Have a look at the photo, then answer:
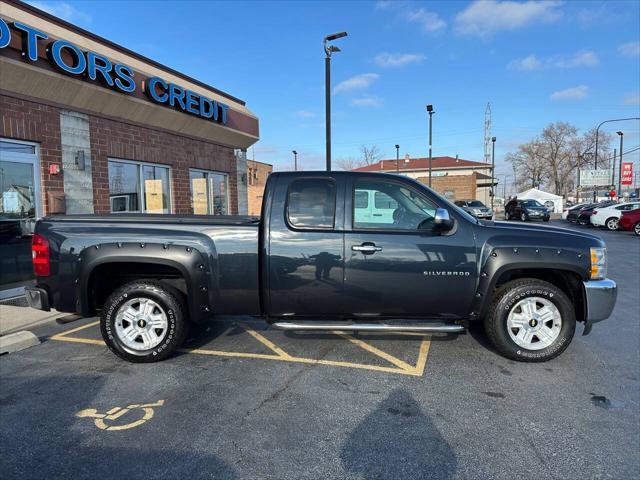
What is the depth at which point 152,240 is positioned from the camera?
411 centimetres

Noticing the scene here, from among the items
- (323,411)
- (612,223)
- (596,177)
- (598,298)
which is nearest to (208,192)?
(323,411)

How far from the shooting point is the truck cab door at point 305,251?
13.4ft

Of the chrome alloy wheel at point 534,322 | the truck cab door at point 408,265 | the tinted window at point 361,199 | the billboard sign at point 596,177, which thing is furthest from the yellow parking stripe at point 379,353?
the billboard sign at point 596,177

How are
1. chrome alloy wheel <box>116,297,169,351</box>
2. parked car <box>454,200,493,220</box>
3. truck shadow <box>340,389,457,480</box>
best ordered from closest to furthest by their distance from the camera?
truck shadow <box>340,389,457,480</box>
chrome alloy wheel <box>116,297,169,351</box>
parked car <box>454,200,493,220</box>

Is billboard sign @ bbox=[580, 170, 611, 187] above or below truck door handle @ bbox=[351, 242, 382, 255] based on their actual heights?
above

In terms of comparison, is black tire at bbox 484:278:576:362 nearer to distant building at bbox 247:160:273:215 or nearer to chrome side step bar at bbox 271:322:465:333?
chrome side step bar at bbox 271:322:465:333

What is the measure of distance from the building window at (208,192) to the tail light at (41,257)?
7.77 metres

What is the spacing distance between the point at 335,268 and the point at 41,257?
297cm

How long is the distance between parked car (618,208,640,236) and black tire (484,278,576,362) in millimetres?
19282

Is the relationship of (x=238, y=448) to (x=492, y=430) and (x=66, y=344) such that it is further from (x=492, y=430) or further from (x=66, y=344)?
(x=66, y=344)

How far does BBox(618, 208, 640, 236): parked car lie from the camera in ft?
63.4

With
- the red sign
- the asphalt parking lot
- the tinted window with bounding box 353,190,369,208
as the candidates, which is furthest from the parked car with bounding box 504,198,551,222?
the tinted window with bounding box 353,190,369,208

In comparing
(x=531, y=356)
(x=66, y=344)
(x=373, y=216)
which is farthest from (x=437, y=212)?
(x=66, y=344)

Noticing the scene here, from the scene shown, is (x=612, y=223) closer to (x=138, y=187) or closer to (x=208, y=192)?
(x=208, y=192)
